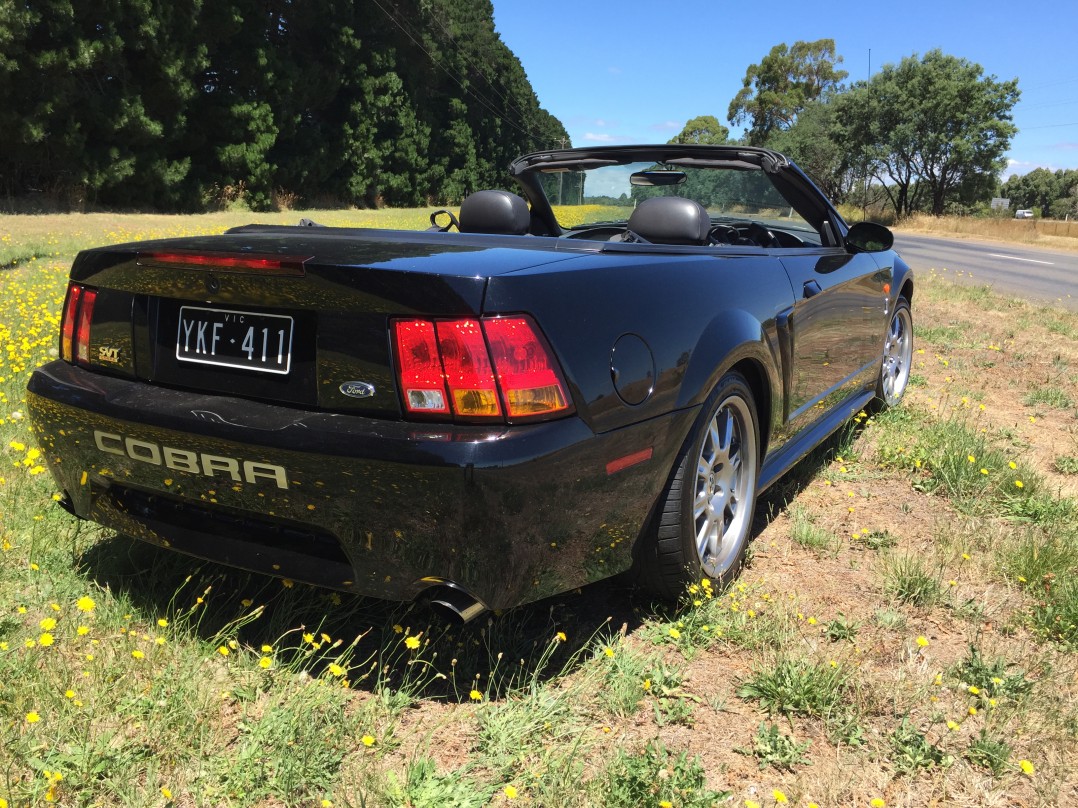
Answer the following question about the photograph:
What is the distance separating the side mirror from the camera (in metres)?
3.79

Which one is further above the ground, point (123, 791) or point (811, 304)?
point (811, 304)

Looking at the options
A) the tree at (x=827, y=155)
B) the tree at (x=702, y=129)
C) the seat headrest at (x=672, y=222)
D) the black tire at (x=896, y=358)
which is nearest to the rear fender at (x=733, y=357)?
the seat headrest at (x=672, y=222)

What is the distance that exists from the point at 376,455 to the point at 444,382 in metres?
0.22

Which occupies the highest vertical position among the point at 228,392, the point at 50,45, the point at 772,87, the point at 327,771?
the point at 772,87

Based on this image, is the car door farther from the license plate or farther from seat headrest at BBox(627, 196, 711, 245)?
the license plate

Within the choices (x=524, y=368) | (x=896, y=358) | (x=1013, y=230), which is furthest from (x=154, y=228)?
(x=1013, y=230)

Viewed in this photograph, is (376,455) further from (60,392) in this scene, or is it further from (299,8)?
(299,8)

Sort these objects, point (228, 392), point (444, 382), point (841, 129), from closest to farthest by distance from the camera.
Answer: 1. point (444, 382)
2. point (228, 392)
3. point (841, 129)

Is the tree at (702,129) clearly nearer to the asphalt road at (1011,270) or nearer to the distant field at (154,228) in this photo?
the distant field at (154,228)

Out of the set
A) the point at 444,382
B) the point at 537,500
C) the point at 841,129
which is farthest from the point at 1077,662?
the point at 841,129

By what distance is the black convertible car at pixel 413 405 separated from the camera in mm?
1778

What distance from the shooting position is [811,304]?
319 cm

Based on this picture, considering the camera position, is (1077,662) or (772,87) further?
(772,87)

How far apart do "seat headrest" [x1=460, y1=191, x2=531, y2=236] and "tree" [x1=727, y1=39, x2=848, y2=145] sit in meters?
89.7
